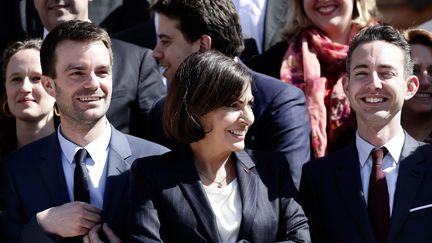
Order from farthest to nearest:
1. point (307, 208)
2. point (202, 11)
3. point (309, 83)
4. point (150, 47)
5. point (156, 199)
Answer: point (150, 47) → point (309, 83) → point (202, 11) → point (307, 208) → point (156, 199)

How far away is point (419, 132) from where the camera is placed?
205 inches

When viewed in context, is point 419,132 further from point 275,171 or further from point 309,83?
point 275,171

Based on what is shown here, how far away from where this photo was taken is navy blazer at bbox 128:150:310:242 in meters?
4.02

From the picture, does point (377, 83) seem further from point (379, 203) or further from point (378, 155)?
point (379, 203)

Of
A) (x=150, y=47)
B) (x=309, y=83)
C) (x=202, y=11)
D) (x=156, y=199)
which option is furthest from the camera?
(x=150, y=47)

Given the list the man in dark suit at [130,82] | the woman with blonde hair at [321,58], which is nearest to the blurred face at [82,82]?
the man in dark suit at [130,82]

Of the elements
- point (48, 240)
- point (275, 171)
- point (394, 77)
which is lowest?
point (48, 240)

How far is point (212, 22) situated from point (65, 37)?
0.79m

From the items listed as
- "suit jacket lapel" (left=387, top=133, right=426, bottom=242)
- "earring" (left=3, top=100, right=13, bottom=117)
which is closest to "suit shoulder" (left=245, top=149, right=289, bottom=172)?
"suit jacket lapel" (left=387, top=133, right=426, bottom=242)

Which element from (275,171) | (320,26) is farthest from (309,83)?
(275,171)

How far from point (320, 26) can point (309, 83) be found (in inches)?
17.0

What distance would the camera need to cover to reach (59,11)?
5.68 metres

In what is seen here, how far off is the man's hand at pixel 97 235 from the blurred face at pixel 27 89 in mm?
1075

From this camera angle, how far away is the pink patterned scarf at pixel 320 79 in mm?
5219
